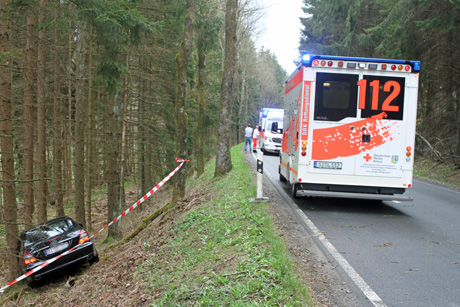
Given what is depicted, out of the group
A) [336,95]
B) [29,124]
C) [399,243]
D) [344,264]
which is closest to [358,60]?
[336,95]

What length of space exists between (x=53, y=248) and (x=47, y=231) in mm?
619

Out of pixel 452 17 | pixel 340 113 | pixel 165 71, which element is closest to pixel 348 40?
pixel 452 17

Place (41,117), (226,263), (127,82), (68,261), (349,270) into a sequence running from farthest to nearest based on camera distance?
(127,82) → (41,117) → (68,261) → (226,263) → (349,270)

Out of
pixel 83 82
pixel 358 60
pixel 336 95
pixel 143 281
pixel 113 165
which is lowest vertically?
pixel 143 281

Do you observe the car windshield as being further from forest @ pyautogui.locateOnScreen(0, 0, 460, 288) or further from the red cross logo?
the red cross logo

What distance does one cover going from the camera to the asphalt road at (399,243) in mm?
4207

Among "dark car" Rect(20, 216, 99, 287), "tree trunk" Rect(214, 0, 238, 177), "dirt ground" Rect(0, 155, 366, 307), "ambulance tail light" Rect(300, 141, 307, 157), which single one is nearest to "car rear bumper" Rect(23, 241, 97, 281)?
"dark car" Rect(20, 216, 99, 287)

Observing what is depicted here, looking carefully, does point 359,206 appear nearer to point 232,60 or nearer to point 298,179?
point 298,179

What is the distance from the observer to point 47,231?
31.7ft

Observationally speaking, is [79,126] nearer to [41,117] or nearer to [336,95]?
[41,117]

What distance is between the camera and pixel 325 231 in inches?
259

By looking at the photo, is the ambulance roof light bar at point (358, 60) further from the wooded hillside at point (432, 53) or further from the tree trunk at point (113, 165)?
the wooded hillside at point (432, 53)

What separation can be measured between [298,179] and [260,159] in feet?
3.62

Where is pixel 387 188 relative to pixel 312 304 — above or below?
above
